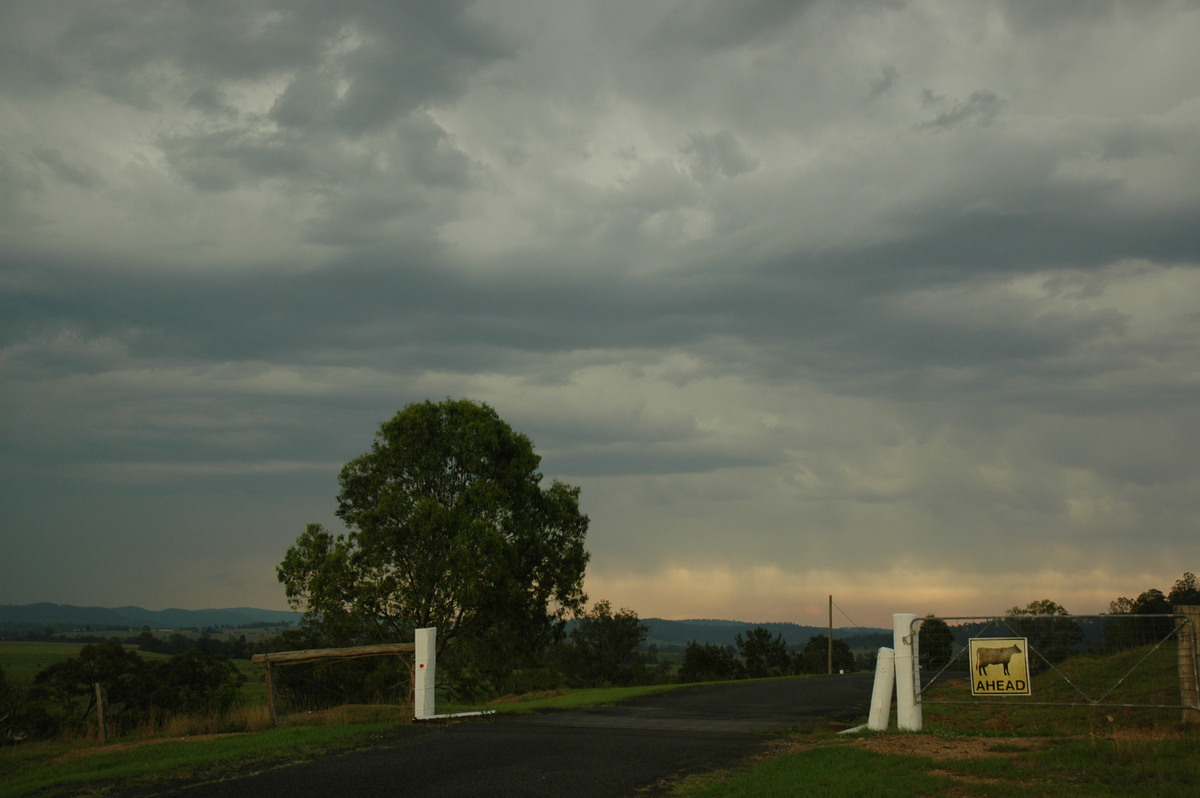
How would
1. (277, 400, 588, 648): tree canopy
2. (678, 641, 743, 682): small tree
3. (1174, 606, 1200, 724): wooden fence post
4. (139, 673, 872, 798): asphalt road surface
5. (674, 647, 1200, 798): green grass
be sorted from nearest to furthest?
1. (674, 647, 1200, 798): green grass
2. (139, 673, 872, 798): asphalt road surface
3. (1174, 606, 1200, 724): wooden fence post
4. (277, 400, 588, 648): tree canopy
5. (678, 641, 743, 682): small tree

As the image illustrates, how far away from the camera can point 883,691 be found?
49.8ft

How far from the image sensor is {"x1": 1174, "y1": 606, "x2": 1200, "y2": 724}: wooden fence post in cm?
1391

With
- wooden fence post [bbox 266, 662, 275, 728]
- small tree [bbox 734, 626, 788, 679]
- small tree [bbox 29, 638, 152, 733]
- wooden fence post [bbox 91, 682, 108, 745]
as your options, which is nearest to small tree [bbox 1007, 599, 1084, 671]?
wooden fence post [bbox 266, 662, 275, 728]

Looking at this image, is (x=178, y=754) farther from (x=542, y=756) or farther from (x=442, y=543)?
(x=442, y=543)

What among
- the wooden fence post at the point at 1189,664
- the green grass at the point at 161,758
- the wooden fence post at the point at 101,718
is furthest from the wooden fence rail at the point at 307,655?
the wooden fence post at the point at 1189,664

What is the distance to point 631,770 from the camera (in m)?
11.9

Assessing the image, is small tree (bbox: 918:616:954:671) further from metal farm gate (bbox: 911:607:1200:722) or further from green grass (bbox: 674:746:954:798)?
green grass (bbox: 674:746:954:798)

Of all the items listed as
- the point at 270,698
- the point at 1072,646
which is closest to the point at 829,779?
the point at 1072,646

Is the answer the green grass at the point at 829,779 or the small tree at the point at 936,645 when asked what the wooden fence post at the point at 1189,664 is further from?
the green grass at the point at 829,779

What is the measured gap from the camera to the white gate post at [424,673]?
58.0 ft

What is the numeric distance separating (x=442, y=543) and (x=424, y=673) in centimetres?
1041

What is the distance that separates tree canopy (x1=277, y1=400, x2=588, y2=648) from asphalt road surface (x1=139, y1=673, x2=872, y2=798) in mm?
9351

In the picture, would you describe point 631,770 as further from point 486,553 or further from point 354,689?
point 354,689

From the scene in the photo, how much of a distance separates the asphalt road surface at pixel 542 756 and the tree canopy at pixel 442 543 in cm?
935
